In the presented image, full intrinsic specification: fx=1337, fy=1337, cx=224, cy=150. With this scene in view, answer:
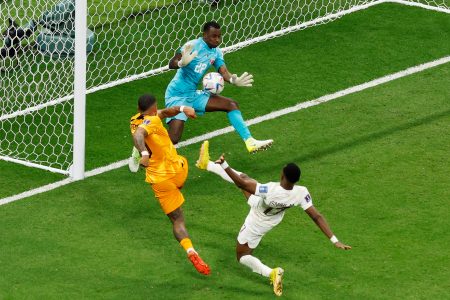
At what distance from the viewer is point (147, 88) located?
18.6 metres

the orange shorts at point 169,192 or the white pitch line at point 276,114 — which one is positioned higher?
the orange shorts at point 169,192

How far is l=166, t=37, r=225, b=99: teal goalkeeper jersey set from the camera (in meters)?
16.2

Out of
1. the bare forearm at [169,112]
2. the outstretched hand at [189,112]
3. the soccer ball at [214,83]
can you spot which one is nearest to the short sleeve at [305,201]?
the outstretched hand at [189,112]

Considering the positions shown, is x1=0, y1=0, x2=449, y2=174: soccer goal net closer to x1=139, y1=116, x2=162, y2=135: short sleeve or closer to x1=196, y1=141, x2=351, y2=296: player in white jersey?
x1=139, y1=116, x2=162, y2=135: short sleeve

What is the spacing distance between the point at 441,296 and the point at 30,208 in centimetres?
485

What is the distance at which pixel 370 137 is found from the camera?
17.2 meters

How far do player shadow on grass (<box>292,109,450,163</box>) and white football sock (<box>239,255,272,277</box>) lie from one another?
3.11m

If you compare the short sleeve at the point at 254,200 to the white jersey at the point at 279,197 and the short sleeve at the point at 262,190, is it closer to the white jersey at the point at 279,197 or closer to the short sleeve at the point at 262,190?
the white jersey at the point at 279,197

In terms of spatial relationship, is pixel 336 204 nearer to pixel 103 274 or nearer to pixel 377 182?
pixel 377 182

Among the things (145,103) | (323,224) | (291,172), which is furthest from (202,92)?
(323,224)

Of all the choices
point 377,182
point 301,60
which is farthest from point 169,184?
point 301,60

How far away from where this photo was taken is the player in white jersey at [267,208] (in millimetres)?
13039

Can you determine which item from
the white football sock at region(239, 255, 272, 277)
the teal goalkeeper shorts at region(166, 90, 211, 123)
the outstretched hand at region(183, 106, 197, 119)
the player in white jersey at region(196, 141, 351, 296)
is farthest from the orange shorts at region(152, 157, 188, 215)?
the teal goalkeeper shorts at region(166, 90, 211, 123)

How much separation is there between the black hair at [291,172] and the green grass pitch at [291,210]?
4.01ft
